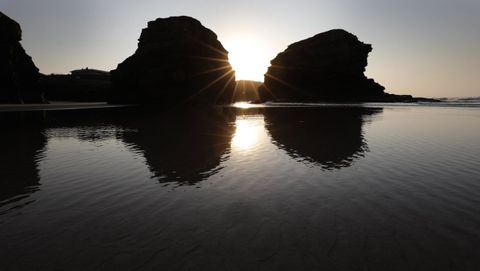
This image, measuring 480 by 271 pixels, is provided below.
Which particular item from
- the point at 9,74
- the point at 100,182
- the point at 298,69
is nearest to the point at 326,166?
the point at 100,182

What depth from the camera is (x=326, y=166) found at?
1534 centimetres

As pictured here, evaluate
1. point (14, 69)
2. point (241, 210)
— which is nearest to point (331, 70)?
point (14, 69)

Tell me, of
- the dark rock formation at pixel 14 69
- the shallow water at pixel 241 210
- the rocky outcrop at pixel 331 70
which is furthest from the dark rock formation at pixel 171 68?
the shallow water at pixel 241 210

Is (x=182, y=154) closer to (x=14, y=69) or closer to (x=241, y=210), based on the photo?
(x=241, y=210)

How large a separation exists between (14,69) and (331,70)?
12637cm

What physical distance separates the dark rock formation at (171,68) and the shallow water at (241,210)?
289 ft

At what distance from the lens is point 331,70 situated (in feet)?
501

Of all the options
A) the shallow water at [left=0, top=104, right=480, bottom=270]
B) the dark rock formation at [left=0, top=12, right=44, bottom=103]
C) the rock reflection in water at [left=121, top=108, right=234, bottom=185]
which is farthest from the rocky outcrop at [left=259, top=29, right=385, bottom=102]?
the shallow water at [left=0, top=104, right=480, bottom=270]

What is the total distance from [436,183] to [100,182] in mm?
13016

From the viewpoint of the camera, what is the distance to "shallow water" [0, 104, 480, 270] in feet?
21.4

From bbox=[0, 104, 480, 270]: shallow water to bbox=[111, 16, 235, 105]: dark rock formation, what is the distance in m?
88.0

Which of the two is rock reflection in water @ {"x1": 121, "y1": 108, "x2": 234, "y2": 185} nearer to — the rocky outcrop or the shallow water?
the shallow water

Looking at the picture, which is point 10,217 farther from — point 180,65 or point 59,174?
point 180,65

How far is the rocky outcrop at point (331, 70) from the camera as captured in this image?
15125cm
